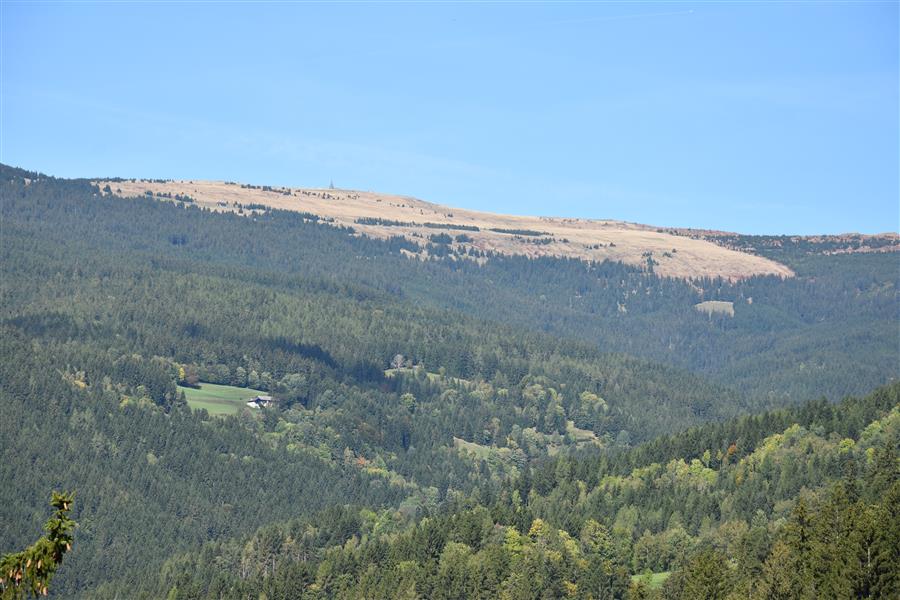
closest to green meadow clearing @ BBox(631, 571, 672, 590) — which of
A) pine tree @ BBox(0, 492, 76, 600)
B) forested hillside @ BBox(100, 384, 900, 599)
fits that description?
forested hillside @ BBox(100, 384, 900, 599)

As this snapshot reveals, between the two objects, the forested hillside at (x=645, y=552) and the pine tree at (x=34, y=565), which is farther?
the forested hillside at (x=645, y=552)

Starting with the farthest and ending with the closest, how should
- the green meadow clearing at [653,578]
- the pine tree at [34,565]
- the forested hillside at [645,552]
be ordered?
1. the green meadow clearing at [653,578]
2. the forested hillside at [645,552]
3. the pine tree at [34,565]

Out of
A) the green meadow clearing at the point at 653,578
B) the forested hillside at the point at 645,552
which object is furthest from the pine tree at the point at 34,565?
the green meadow clearing at the point at 653,578

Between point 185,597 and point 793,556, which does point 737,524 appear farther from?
point 185,597

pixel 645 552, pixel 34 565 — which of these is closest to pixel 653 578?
pixel 645 552

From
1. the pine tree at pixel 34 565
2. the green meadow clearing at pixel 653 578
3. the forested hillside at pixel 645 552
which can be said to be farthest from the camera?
the green meadow clearing at pixel 653 578

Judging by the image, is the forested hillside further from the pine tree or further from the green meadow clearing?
the pine tree

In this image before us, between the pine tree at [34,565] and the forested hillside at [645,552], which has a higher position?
the pine tree at [34,565]

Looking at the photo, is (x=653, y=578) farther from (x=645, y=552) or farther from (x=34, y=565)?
(x=34, y=565)

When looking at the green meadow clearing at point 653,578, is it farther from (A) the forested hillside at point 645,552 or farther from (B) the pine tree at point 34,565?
(B) the pine tree at point 34,565

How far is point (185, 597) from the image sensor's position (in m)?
187

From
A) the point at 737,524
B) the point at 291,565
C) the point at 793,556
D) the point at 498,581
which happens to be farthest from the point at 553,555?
the point at 793,556

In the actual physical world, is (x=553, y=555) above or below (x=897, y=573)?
below

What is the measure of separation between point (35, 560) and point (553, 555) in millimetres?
125098
